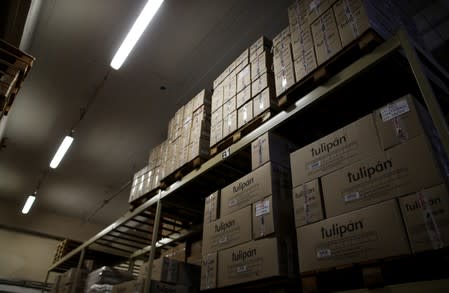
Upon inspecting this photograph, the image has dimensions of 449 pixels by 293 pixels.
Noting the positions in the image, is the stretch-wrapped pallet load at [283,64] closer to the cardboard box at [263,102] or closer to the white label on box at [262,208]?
the cardboard box at [263,102]

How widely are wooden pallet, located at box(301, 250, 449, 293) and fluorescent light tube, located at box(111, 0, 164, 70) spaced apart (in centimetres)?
317

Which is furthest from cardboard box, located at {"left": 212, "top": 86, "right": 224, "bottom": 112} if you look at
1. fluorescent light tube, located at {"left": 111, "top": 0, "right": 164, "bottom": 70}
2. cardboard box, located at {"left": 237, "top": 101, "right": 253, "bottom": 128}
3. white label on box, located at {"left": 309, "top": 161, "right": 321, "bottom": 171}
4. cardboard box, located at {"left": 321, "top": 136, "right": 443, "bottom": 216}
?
cardboard box, located at {"left": 321, "top": 136, "right": 443, "bottom": 216}

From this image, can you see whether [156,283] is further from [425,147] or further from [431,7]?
[431,7]

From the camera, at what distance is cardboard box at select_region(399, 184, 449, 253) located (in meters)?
1.63

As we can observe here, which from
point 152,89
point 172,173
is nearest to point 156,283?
point 172,173

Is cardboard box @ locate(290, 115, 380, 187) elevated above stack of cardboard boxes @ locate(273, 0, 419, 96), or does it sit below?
below

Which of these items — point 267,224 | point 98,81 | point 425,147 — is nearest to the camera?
point 425,147

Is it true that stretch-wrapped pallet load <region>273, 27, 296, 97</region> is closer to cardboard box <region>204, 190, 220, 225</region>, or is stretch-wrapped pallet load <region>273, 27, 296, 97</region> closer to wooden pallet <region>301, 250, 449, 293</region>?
cardboard box <region>204, 190, 220, 225</region>

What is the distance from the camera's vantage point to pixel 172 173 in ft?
14.8

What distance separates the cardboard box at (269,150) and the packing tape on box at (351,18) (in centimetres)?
113

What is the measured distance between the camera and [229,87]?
4.02 meters

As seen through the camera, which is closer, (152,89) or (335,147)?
(335,147)

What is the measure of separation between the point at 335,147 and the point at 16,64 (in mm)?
3626

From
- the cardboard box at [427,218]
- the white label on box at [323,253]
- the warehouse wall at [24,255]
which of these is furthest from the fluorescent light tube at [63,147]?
the cardboard box at [427,218]
